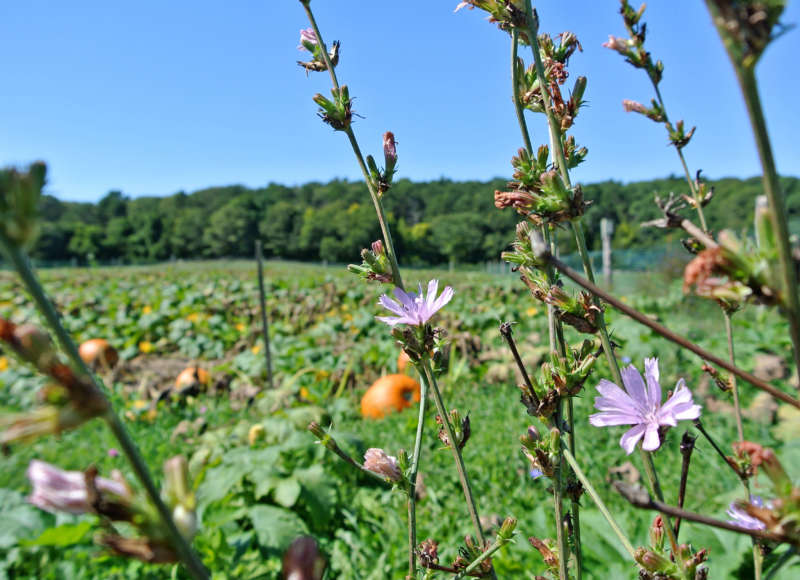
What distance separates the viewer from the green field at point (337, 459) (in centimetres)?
236

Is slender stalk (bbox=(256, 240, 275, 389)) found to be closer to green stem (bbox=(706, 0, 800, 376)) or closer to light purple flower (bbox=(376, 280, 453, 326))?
light purple flower (bbox=(376, 280, 453, 326))

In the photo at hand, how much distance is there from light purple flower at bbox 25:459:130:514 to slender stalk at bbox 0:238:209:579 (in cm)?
6

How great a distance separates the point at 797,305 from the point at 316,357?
21.5 feet

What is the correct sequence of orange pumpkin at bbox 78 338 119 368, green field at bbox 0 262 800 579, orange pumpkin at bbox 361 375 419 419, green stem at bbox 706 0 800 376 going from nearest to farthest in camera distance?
green stem at bbox 706 0 800 376 → green field at bbox 0 262 800 579 → orange pumpkin at bbox 361 375 419 419 → orange pumpkin at bbox 78 338 119 368

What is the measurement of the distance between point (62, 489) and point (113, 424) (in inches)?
3.8

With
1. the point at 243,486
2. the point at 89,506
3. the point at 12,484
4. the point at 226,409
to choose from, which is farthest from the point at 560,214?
the point at 226,409

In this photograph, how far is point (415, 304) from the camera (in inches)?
33.2

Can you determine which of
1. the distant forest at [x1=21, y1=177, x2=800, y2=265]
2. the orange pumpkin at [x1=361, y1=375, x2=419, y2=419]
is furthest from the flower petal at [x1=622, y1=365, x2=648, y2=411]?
the distant forest at [x1=21, y1=177, x2=800, y2=265]

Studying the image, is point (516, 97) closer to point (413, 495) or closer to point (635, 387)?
point (635, 387)

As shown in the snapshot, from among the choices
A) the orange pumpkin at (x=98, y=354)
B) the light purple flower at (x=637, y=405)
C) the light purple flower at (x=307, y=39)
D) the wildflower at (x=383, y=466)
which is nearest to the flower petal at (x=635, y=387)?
the light purple flower at (x=637, y=405)

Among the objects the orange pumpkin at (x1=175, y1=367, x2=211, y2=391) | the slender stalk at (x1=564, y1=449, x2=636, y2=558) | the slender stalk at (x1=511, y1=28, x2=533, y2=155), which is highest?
the slender stalk at (x1=511, y1=28, x2=533, y2=155)

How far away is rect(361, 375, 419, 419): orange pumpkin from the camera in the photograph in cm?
504

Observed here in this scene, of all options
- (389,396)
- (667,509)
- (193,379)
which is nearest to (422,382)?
(667,509)

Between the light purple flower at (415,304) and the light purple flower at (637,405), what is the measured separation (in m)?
0.26
